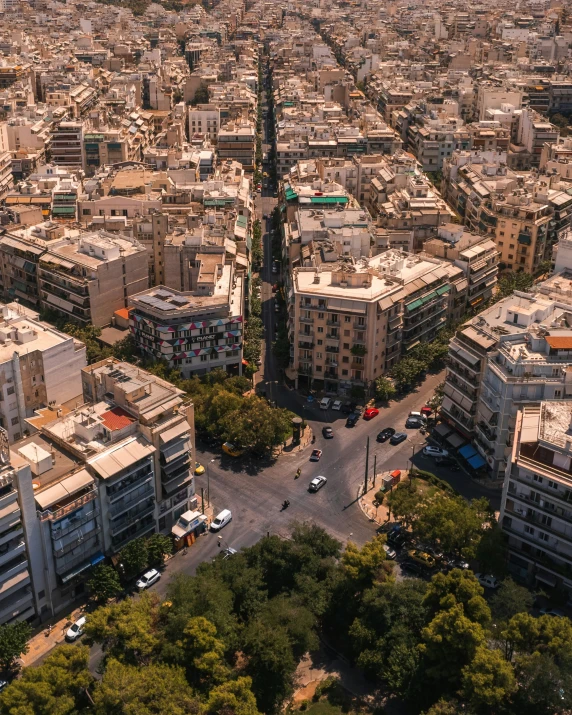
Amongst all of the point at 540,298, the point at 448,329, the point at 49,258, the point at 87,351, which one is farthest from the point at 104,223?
the point at 540,298

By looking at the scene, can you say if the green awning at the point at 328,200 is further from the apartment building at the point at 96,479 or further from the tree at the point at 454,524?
the tree at the point at 454,524

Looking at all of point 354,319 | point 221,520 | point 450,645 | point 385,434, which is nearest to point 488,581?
point 450,645

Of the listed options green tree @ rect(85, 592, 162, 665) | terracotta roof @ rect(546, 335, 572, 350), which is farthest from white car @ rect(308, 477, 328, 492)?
terracotta roof @ rect(546, 335, 572, 350)

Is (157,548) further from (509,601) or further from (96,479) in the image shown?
(509,601)

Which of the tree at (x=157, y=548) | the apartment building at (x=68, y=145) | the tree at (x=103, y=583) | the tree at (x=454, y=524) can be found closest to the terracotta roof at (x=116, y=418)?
the tree at (x=157, y=548)

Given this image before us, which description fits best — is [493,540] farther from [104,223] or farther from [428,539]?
[104,223]

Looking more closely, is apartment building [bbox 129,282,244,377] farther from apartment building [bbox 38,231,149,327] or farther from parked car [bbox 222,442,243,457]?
parked car [bbox 222,442,243,457]
